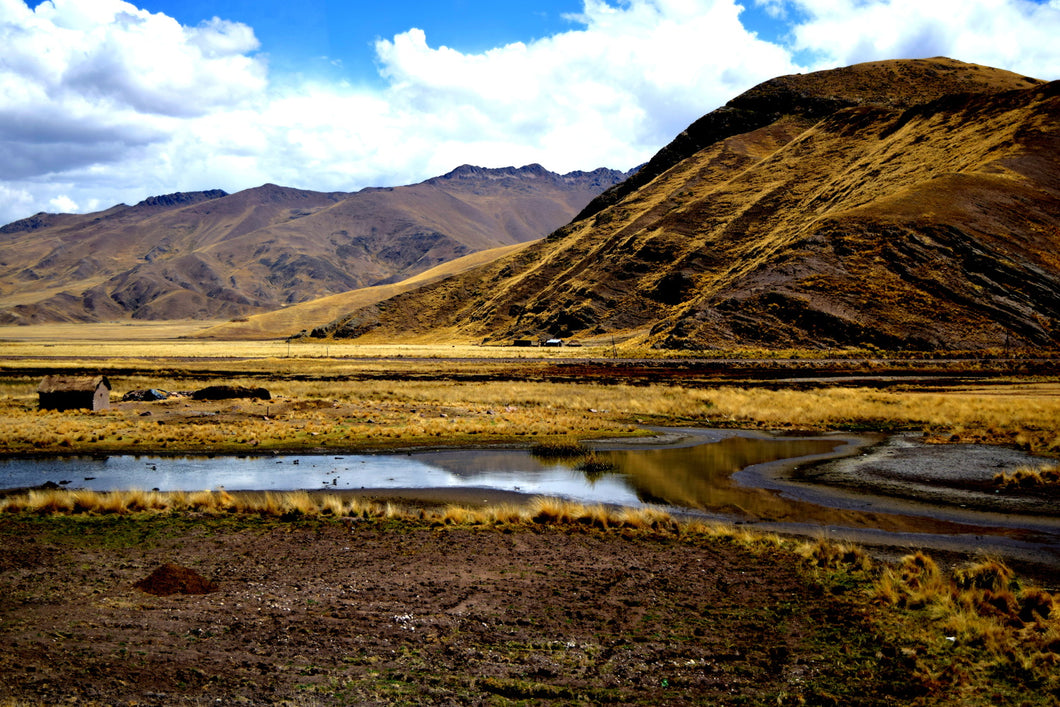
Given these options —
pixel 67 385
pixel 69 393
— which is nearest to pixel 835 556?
pixel 69 393

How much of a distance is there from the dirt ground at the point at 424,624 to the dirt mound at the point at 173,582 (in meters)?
0.29

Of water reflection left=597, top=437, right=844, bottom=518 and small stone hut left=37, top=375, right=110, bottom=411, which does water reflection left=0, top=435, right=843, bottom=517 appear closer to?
water reflection left=597, top=437, right=844, bottom=518

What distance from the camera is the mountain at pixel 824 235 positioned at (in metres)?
82.0

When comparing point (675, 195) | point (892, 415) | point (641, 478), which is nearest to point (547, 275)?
point (675, 195)

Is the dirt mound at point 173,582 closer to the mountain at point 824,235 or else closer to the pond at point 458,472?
the pond at point 458,472

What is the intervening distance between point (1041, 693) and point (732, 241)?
118 m

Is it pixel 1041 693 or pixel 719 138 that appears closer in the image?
pixel 1041 693

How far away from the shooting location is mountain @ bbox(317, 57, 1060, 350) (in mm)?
82000

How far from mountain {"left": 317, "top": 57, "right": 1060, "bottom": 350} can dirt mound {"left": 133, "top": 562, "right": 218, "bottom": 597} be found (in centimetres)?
7906

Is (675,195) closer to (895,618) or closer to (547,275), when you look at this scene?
(547,275)

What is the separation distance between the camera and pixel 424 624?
36.5 ft

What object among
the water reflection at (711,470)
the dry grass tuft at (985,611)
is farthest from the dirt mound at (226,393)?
the dry grass tuft at (985,611)

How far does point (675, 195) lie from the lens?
14500cm

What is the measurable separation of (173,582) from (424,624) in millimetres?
4693
